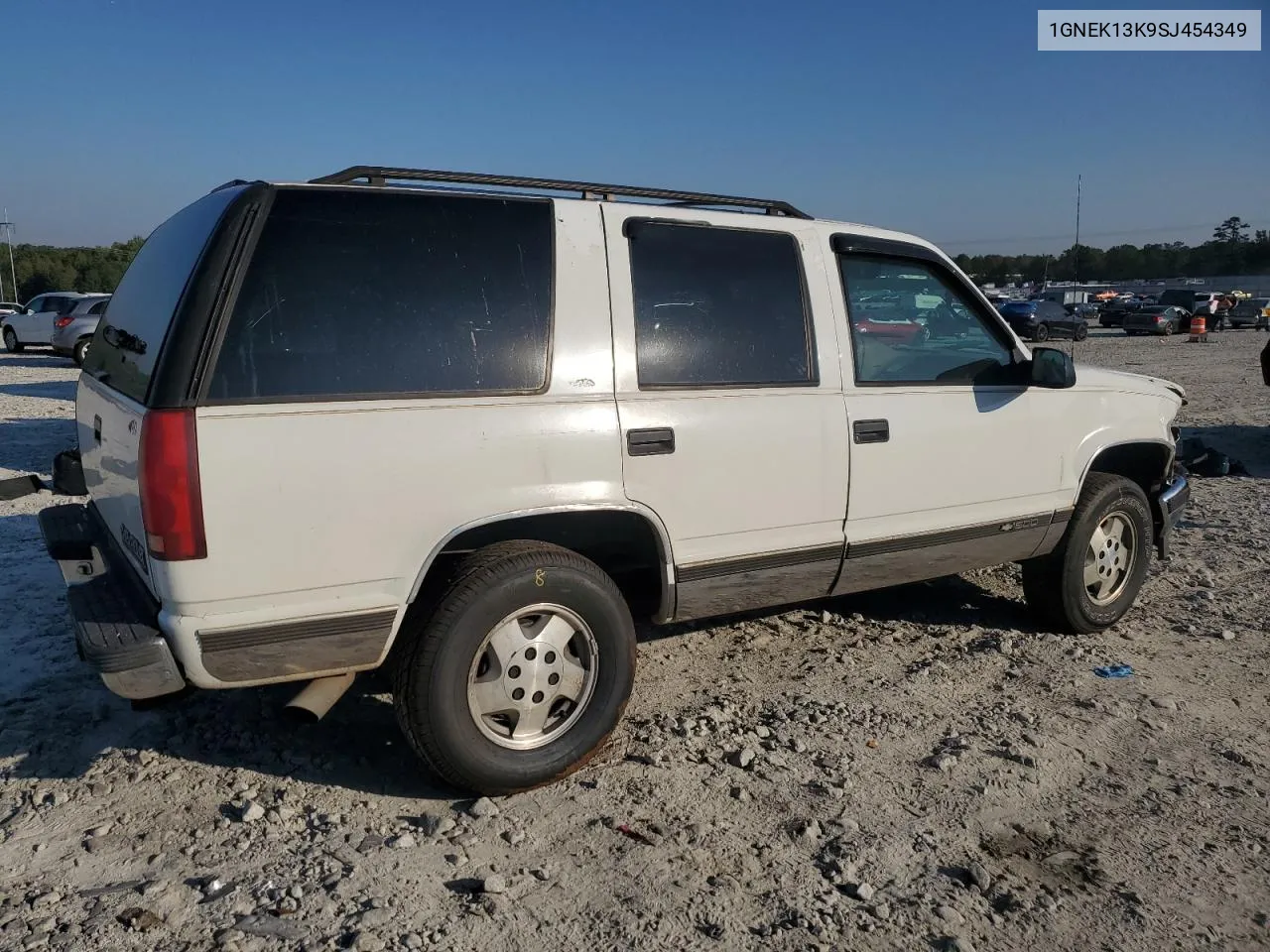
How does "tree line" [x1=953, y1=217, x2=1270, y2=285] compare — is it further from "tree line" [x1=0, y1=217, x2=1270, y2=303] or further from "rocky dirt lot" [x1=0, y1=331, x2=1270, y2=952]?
"rocky dirt lot" [x1=0, y1=331, x2=1270, y2=952]

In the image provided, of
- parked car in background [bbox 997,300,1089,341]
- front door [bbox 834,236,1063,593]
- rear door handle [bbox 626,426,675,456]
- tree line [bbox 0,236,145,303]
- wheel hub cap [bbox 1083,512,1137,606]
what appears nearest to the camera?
rear door handle [bbox 626,426,675,456]

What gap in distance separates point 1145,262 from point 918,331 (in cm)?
11444

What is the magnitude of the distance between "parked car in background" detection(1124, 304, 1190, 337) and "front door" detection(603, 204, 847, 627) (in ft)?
130

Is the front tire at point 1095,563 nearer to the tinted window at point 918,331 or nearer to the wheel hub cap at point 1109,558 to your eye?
the wheel hub cap at point 1109,558

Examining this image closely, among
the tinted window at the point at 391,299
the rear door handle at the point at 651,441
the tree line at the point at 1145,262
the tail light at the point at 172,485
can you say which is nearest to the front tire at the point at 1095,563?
the rear door handle at the point at 651,441

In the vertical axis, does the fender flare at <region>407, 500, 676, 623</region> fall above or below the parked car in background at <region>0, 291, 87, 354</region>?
below

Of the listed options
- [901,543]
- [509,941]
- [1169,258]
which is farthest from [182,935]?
[1169,258]

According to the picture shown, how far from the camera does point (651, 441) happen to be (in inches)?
134

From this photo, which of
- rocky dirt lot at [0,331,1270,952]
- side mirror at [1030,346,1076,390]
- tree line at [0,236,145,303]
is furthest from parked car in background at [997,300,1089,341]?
tree line at [0,236,145,303]

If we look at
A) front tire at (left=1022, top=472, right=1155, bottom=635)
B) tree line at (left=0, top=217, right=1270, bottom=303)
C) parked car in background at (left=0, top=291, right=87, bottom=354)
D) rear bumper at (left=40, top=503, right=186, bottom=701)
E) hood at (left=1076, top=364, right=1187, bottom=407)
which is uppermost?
tree line at (left=0, top=217, right=1270, bottom=303)

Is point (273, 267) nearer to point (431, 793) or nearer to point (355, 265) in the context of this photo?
point (355, 265)

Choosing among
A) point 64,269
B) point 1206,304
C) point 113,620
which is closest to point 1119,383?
point 113,620

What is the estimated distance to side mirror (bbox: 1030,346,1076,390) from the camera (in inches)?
170

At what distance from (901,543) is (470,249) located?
2179 millimetres
